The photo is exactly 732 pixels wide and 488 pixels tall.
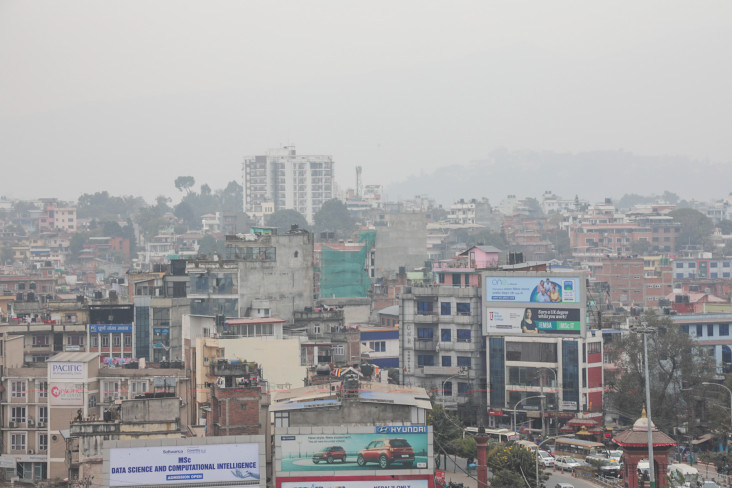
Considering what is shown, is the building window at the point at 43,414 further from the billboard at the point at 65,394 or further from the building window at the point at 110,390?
the building window at the point at 110,390

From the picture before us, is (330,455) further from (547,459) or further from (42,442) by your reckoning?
(42,442)

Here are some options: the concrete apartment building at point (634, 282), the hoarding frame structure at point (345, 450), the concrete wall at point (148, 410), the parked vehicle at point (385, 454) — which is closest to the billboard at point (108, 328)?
the concrete wall at point (148, 410)

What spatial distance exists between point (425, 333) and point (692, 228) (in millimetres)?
108996

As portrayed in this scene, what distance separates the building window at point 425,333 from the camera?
5690 cm

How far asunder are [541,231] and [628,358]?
403 ft

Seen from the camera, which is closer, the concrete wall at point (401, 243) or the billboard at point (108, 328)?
the billboard at point (108, 328)

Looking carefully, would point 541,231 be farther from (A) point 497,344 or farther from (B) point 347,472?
(B) point 347,472

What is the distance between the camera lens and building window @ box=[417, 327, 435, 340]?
5690 centimetres

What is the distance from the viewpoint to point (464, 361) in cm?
5597

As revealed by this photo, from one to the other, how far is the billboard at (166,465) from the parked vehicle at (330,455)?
192cm

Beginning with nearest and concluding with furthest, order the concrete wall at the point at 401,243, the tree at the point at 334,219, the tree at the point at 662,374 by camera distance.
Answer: the tree at the point at 662,374, the concrete wall at the point at 401,243, the tree at the point at 334,219

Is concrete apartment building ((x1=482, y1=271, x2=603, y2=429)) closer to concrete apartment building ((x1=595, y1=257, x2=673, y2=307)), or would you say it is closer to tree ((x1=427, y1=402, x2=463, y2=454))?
tree ((x1=427, y1=402, x2=463, y2=454))

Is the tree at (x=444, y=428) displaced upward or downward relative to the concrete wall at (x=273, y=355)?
downward

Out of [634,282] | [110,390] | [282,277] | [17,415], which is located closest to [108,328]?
[282,277]
